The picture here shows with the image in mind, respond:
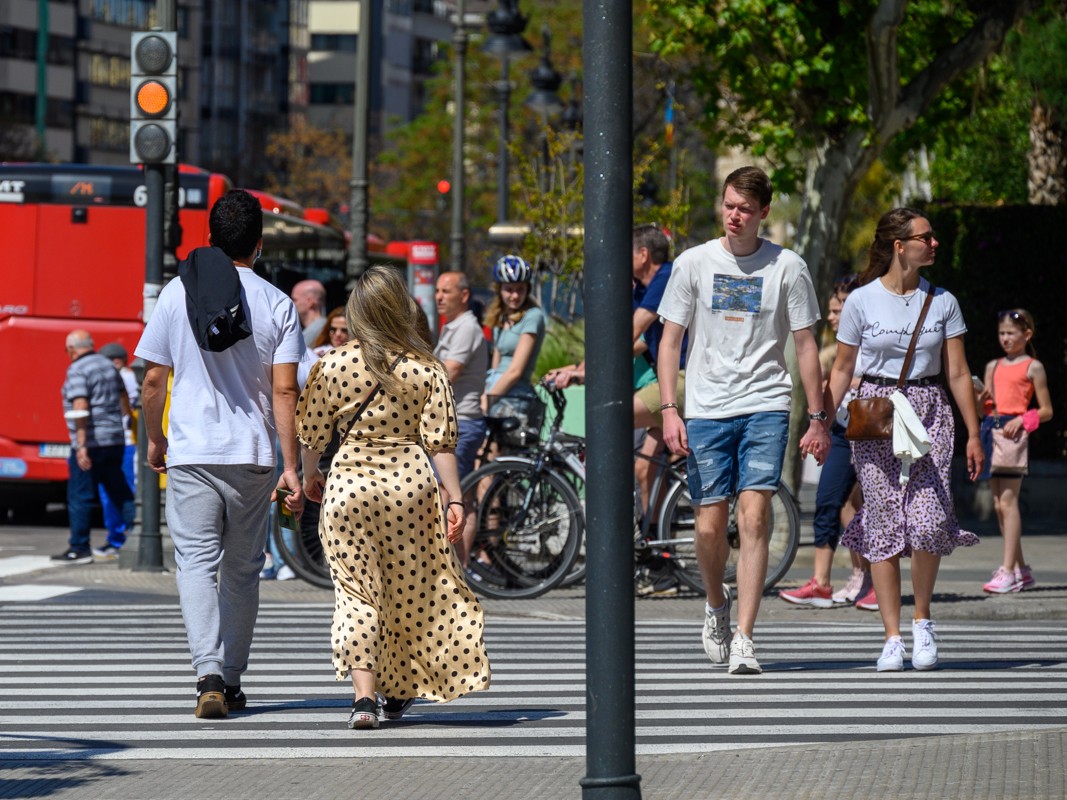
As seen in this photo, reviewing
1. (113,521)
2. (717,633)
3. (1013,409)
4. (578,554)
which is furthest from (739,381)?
(113,521)

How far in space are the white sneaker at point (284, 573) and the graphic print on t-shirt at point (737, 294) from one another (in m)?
5.82

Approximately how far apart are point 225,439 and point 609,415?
281 cm

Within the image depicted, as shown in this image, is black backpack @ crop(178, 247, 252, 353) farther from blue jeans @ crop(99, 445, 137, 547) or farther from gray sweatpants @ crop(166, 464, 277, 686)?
blue jeans @ crop(99, 445, 137, 547)

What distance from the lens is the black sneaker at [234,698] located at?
766 centimetres

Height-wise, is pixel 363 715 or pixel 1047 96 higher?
pixel 1047 96

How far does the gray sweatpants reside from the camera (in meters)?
7.57

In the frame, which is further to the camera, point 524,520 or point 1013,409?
point 1013,409

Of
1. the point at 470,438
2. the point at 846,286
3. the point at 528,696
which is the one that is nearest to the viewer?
the point at 528,696

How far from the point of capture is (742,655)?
859cm

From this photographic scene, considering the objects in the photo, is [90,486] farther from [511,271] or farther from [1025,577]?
[1025,577]

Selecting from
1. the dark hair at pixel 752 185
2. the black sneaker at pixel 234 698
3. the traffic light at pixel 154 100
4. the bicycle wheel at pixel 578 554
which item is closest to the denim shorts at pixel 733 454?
the dark hair at pixel 752 185

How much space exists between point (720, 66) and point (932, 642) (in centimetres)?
885

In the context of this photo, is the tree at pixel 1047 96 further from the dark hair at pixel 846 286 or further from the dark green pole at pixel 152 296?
the dark green pole at pixel 152 296

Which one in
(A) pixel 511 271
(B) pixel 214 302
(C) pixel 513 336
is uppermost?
(A) pixel 511 271
